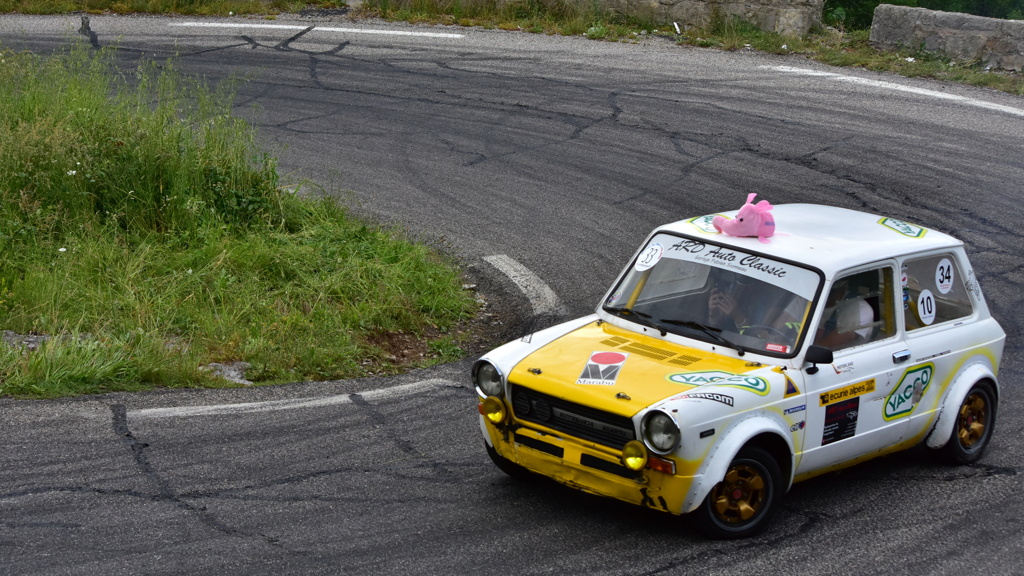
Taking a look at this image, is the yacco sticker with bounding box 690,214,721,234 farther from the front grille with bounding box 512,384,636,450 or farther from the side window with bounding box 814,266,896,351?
the front grille with bounding box 512,384,636,450

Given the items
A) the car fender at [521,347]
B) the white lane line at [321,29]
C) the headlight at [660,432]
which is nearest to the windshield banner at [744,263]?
the car fender at [521,347]

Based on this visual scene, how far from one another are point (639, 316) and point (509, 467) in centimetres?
117

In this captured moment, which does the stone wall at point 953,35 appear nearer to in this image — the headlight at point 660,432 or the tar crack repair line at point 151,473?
the headlight at point 660,432

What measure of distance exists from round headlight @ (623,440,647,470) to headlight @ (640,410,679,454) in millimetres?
44

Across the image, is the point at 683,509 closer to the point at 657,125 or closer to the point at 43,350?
the point at 43,350

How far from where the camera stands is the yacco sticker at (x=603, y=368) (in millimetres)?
5516

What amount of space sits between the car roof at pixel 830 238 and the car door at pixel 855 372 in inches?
4.1

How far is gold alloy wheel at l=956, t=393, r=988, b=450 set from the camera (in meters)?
6.60

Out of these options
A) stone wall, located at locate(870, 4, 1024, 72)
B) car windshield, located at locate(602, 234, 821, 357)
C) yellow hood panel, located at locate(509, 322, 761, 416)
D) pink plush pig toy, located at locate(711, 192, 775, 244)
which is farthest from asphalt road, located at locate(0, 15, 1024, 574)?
pink plush pig toy, located at locate(711, 192, 775, 244)

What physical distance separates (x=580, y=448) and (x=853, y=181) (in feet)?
26.6

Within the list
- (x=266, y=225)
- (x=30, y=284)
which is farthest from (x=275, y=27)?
(x=30, y=284)

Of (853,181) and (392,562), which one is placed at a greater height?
(853,181)

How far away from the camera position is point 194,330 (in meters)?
8.21

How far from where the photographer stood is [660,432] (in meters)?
5.17
